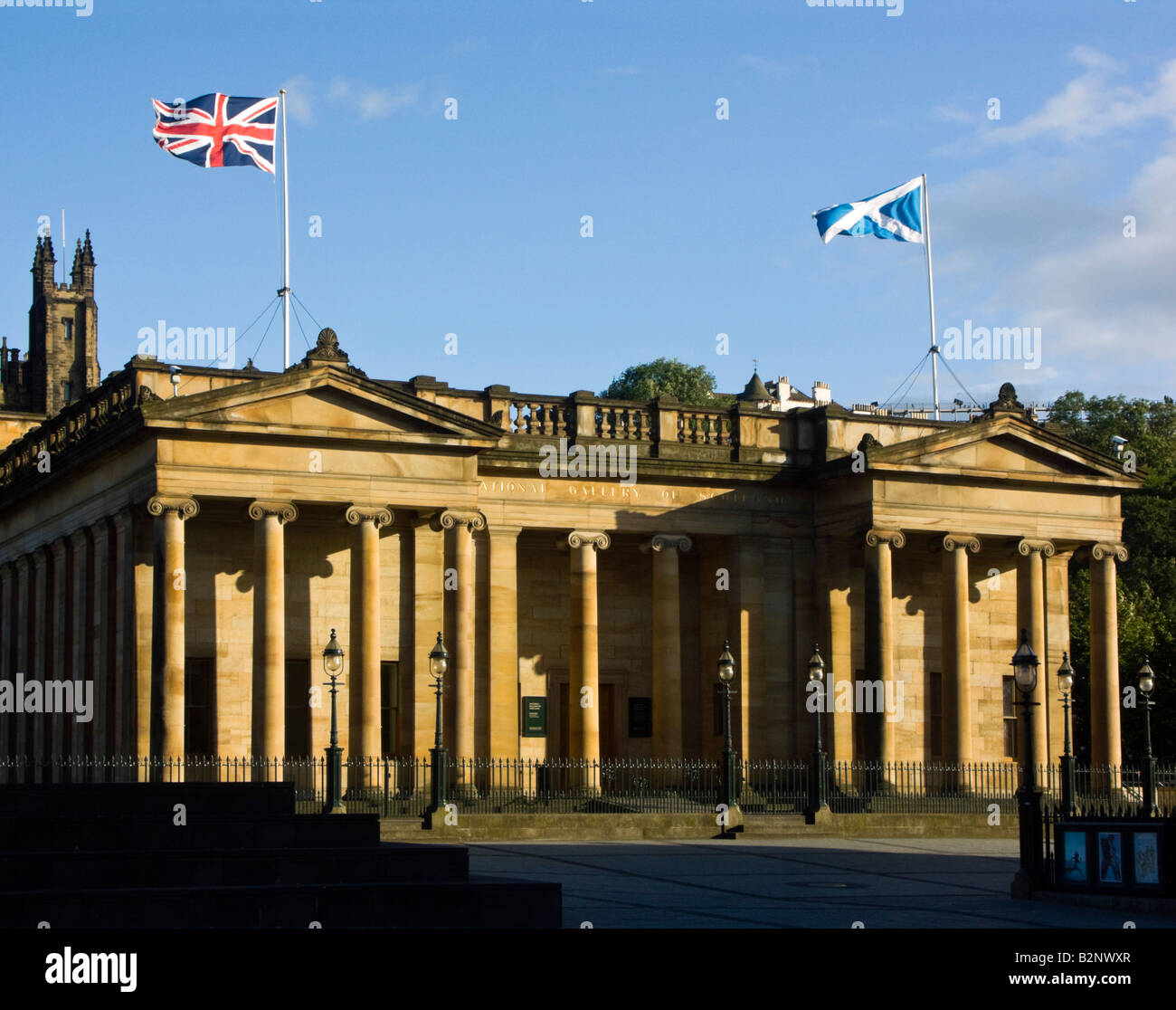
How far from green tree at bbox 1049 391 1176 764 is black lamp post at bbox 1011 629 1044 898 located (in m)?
20.7

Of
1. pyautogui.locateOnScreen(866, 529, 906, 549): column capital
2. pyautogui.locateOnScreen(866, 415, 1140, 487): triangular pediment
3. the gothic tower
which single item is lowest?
pyautogui.locateOnScreen(866, 529, 906, 549): column capital

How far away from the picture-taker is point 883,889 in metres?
24.9

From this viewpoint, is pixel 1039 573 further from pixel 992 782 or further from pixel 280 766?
pixel 280 766

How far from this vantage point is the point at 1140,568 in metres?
80.8

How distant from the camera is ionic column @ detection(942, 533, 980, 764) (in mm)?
42219

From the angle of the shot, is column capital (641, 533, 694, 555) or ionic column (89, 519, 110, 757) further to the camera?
column capital (641, 533, 694, 555)

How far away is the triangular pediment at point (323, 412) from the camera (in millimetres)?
37062

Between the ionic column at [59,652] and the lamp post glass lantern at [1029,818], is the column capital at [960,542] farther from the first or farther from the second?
the ionic column at [59,652]

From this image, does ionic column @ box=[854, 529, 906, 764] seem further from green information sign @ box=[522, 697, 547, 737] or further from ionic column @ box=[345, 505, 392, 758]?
ionic column @ box=[345, 505, 392, 758]

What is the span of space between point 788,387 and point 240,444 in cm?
8761

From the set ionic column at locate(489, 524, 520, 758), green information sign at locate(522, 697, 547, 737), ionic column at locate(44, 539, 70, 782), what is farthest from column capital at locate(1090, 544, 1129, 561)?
ionic column at locate(44, 539, 70, 782)

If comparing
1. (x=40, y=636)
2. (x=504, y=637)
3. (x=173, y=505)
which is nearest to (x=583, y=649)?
(x=504, y=637)
